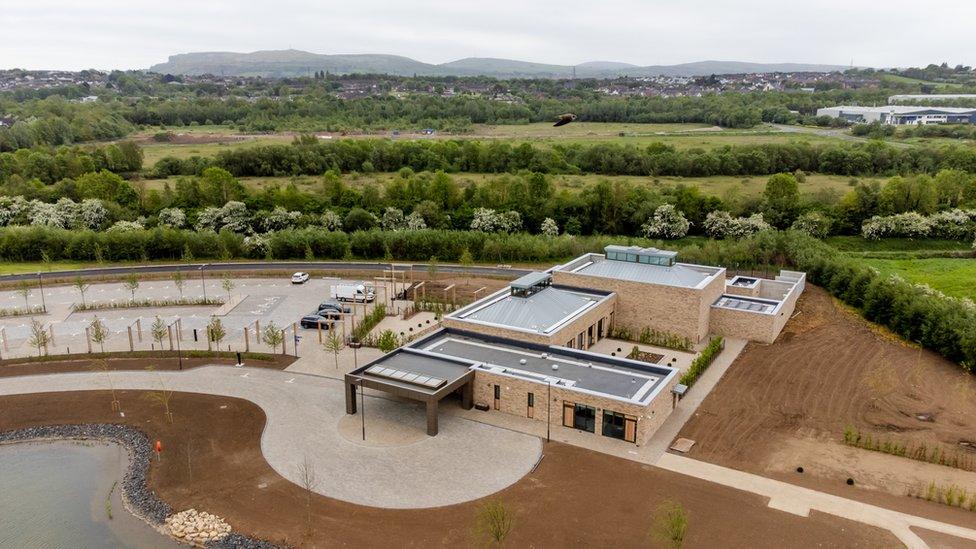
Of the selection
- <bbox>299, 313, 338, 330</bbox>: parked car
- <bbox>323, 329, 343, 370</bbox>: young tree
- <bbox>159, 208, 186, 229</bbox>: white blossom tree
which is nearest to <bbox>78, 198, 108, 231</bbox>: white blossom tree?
<bbox>159, 208, 186, 229</bbox>: white blossom tree

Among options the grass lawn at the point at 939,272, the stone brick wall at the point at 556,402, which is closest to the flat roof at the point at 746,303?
the stone brick wall at the point at 556,402

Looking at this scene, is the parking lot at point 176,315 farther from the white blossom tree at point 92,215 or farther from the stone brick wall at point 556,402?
the white blossom tree at point 92,215

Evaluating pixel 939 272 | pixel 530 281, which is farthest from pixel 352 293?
pixel 939 272

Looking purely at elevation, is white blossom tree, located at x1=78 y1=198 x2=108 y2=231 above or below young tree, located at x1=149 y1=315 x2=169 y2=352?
above

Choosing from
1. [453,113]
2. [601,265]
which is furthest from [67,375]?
[453,113]

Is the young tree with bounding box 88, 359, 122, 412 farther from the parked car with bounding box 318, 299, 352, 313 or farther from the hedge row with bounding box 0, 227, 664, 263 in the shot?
the hedge row with bounding box 0, 227, 664, 263

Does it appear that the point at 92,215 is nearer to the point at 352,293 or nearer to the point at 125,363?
the point at 352,293

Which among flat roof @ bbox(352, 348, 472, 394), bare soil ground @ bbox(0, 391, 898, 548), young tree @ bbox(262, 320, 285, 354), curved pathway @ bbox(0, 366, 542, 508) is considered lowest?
bare soil ground @ bbox(0, 391, 898, 548)
